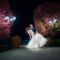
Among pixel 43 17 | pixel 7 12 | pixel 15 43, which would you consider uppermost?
pixel 7 12

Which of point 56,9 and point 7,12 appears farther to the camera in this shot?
point 56,9

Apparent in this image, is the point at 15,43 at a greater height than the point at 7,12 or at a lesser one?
lesser

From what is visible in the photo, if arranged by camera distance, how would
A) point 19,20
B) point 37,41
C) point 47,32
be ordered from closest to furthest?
point 37,41 < point 47,32 < point 19,20

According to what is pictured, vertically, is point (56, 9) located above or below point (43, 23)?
above

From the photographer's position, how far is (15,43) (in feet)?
36.3

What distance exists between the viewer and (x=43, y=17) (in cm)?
1734

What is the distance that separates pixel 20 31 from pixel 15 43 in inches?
1267

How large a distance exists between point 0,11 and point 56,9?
10536mm

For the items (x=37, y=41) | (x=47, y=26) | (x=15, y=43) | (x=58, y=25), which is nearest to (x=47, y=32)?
(x=47, y=26)

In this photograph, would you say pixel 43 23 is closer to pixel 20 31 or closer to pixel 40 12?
pixel 40 12

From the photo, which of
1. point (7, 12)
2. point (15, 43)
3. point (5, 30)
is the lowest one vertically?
point (15, 43)

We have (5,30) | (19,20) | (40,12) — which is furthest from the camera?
(19,20)

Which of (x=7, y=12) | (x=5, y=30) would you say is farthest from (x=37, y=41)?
(x=7, y=12)

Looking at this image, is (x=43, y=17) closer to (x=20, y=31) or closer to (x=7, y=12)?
(x=7, y=12)
